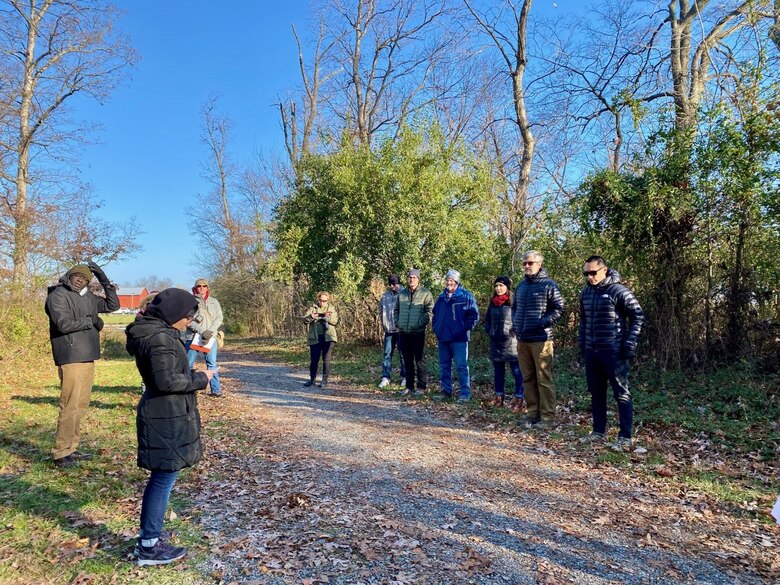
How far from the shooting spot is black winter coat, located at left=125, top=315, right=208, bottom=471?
10.4 feet

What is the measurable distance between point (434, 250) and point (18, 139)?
1524 centimetres

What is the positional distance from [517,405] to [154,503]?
17.4 feet

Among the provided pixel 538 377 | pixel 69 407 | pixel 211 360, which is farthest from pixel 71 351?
pixel 538 377

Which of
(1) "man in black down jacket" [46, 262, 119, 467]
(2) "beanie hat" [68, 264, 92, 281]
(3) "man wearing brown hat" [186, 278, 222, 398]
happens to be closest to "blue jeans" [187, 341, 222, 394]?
(3) "man wearing brown hat" [186, 278, 222, 398]

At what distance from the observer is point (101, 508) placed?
4090 millimetres

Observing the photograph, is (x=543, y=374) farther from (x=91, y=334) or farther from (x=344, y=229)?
(x=344, y=229)

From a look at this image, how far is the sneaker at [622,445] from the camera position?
540 centimetres

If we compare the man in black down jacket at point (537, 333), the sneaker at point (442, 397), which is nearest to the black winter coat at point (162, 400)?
the man in black down jacket at point (537, 333)

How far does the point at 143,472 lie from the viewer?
4.95 m

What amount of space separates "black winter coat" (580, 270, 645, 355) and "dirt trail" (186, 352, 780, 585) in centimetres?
132

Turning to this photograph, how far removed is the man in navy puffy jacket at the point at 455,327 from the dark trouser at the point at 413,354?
486 millimetres

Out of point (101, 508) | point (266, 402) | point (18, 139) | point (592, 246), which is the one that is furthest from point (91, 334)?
point (18, 139)

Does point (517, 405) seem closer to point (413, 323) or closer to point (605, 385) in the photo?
point (605, 385)

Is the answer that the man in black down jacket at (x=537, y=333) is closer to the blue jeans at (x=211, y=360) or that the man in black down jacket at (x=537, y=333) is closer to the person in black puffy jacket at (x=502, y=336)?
the person in black puffy jacket at (x=502, y=336)
